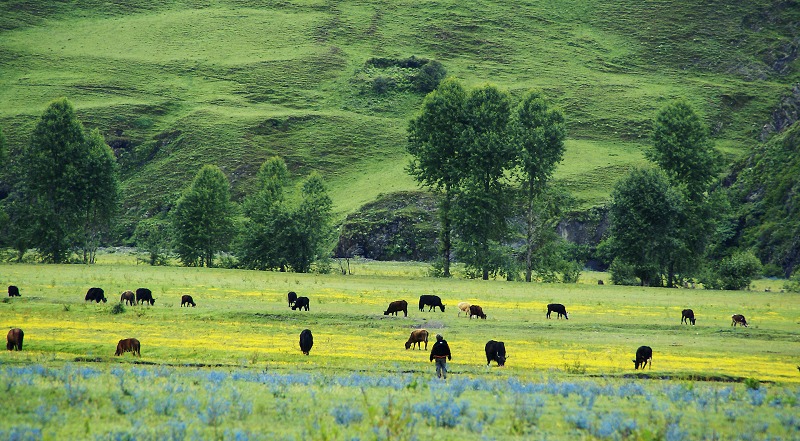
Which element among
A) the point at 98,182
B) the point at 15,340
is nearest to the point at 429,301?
the point at 15,340

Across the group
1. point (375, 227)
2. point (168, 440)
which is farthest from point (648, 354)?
point (375, 227)

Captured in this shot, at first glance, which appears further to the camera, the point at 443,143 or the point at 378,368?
the point at 443,143

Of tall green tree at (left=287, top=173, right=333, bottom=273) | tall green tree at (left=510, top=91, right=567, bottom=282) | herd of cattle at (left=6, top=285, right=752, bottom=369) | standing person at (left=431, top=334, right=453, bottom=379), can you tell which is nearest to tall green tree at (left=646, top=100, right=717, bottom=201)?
tall green tree at (left=510, top=91, right=567, bottom=282)

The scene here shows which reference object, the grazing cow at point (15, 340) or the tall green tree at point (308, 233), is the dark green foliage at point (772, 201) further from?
A: the grazing cow at point (15, 340)

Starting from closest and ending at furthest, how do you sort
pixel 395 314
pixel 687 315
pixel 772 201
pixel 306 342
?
pixel 306 342
pixel 687 315
pixel 395 314
pixel 772 201

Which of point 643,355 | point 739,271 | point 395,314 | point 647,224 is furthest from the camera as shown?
point 739,271

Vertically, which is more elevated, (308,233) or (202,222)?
(202,222)

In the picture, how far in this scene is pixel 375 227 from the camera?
128 m

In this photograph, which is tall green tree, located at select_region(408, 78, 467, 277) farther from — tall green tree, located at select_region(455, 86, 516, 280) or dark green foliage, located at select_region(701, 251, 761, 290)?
dark green foliage, located at select_region(701, 251, 761, 290)

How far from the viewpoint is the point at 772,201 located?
376 ft

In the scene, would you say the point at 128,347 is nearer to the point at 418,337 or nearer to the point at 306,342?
the point at 306,342

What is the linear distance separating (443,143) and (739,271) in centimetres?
3315

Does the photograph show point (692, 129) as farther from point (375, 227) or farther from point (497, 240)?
point (375, 227)

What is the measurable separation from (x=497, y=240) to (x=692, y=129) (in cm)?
2452
